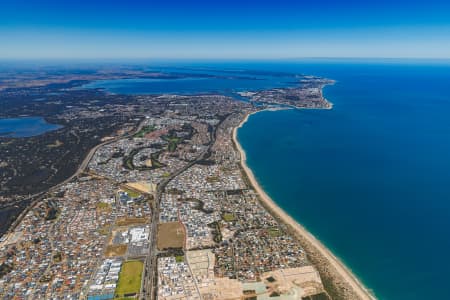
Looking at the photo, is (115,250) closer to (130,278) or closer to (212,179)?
(130,278)

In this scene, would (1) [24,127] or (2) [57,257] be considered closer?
(2) [57,257]

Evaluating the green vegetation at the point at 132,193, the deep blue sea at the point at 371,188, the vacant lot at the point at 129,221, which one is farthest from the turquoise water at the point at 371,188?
the green vegetation at the point at 132,193

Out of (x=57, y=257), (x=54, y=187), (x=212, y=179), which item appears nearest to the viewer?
(x=57, y=257)

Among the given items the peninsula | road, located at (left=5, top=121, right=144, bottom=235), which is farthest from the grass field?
road, located at (left=5, top=121, right=144, bottom=235)

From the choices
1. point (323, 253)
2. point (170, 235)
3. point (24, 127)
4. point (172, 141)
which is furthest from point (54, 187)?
point (24, 127)

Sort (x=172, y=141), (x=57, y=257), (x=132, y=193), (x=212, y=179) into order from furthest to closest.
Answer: (x=172, y=141) < (x=212, y=179) < (x=132, y=193) < (x=57, y=257)

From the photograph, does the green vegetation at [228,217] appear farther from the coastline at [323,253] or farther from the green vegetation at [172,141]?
the green vegetation at [172,141]

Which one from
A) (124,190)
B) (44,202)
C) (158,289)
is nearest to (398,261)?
(158,289)
